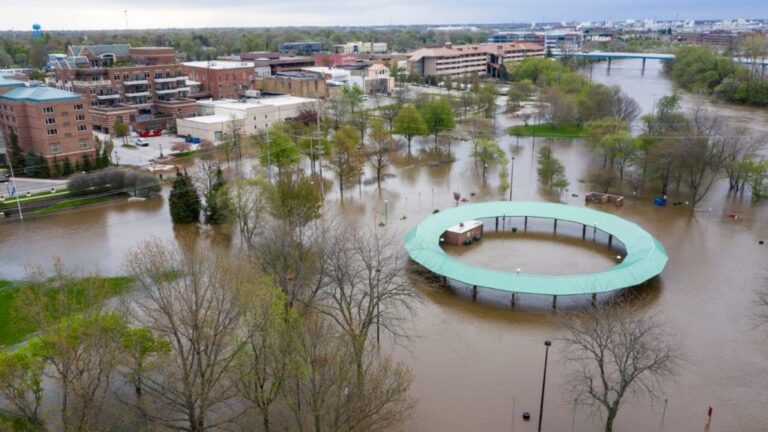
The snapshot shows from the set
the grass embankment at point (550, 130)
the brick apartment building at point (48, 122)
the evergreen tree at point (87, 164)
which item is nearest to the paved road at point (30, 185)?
the evergreen tree at point (87, 164)

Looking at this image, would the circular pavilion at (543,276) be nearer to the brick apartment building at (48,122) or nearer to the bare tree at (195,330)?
the bare tree at (195,330)

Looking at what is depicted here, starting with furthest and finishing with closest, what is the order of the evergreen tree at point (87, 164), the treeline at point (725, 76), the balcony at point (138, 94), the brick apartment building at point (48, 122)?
the treeline at point (725, 76), the balcony at point (138, 94), the brick apartment building at point (48, 122), the evergreen tree at point (87, 164)

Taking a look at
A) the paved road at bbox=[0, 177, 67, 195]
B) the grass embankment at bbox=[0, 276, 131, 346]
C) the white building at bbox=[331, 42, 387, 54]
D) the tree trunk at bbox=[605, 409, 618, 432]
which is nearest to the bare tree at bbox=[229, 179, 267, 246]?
the grass embankment at bbox=[0, 276, 131, 346]

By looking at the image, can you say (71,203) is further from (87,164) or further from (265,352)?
(265,352)

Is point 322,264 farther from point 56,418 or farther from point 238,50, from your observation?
point 238,50

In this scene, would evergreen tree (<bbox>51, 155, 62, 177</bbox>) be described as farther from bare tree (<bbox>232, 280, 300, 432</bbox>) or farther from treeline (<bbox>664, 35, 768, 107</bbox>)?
treeline (<bbox>664, 35, 768, 107</bbox>)

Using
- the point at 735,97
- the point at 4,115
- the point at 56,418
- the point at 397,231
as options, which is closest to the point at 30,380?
the point at 56,418

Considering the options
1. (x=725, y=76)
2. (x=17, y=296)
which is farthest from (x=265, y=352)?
(x=725, y=76)
